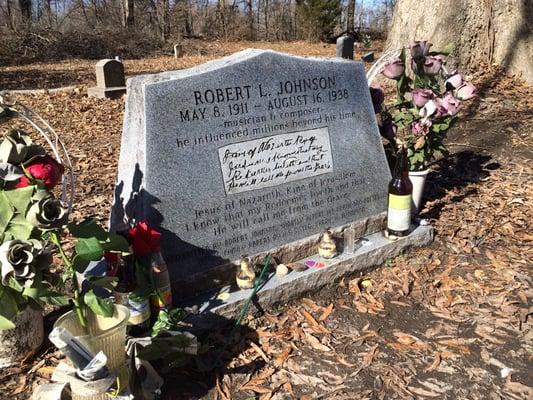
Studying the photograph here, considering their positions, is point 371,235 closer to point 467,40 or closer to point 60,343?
point 60,343

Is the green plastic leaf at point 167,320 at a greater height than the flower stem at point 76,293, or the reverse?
the flower stem at point 76,293

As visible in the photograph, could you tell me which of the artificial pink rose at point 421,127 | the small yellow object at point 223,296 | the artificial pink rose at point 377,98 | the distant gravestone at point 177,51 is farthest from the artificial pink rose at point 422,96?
the distant gravestone at point 177,51

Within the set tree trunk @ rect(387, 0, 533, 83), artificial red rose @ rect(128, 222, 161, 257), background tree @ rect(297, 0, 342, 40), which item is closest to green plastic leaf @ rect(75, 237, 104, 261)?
artificial red rose @ rect(128, 222, 161, 257)

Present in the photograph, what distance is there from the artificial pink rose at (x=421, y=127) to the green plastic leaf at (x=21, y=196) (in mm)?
3030

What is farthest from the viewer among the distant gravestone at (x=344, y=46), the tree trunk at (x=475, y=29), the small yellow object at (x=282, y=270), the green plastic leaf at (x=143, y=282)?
the distant gravestone at (x=344, y=46)

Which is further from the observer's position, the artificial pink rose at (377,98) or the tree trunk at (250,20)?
the tree trunk at (250,20)

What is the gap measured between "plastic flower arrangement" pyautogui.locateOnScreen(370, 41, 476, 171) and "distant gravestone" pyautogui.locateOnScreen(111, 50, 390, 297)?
332 mm

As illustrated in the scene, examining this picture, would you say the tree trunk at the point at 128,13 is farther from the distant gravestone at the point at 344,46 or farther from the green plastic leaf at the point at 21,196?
the green plastic leaf at the point at 21,196

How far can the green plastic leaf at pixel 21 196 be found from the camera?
1866 mm

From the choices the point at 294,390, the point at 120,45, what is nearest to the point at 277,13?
the point at 120,45

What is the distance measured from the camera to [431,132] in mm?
4031

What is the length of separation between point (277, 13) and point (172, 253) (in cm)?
3023

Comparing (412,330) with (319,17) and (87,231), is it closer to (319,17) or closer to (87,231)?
(87,231)

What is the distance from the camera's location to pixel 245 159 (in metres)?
3.11
